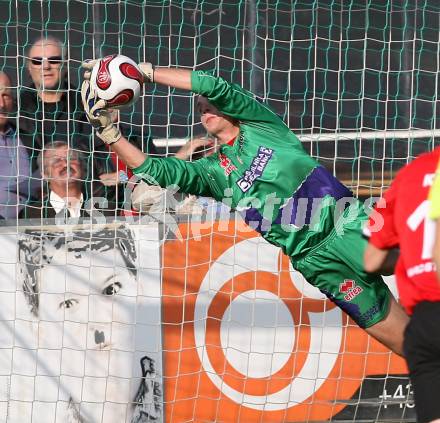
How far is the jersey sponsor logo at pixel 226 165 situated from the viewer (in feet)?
18.1

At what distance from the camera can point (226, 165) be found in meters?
5.56

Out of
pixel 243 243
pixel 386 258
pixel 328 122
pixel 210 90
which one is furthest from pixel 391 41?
pixel 386 258

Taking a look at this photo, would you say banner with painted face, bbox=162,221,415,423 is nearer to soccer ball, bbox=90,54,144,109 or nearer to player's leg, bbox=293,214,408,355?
player's leg, bbox=293,214,408,355

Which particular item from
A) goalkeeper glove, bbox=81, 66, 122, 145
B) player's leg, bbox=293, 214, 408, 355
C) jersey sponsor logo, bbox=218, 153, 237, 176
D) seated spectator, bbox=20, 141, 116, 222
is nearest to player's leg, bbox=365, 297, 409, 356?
player's leg, bbox=293, 214, 408, 355

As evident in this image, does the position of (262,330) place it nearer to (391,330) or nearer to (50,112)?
(391,330)

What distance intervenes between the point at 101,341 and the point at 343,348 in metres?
1.54

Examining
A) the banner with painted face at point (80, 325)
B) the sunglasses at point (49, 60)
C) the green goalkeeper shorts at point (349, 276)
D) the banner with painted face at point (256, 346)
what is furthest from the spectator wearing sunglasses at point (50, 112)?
the green goalkeeper shorts at point (349, 276)

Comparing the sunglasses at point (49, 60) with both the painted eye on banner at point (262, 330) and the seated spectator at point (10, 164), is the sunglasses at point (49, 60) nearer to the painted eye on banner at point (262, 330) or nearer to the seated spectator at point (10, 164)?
the seated spectator at point (10, 164)

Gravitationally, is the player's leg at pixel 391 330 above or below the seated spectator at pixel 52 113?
below

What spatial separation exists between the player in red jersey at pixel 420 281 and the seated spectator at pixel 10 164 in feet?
12.2

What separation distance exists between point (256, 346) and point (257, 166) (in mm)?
1553

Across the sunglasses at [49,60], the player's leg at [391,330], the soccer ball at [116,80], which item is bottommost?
the player's leg at [391,330]

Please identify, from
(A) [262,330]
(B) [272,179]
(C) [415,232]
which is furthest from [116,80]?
(C) [415,232]

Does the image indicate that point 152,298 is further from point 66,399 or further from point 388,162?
point 388,162
